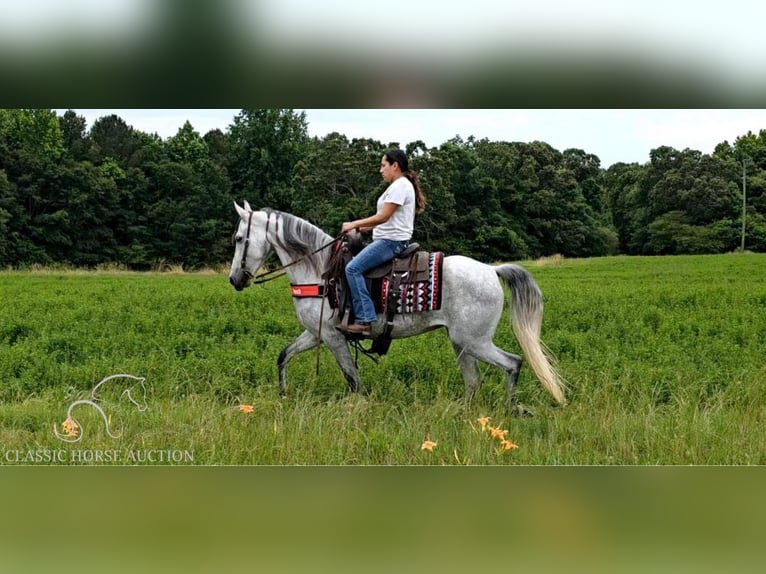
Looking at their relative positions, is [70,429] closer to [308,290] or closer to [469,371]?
[308,290]

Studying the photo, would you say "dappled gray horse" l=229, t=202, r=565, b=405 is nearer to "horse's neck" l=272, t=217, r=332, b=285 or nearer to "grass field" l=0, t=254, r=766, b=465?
"horse's neck" l=272, t=217, r=332, b=285

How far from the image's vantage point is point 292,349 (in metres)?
4.93

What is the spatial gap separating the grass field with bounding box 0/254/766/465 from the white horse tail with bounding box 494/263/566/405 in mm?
99

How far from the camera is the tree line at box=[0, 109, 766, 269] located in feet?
16.6

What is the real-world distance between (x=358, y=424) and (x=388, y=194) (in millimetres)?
1476

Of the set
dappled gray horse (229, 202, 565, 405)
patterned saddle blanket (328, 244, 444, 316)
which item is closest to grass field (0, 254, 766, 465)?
dappled gray horse (229, 202, 565, 405)

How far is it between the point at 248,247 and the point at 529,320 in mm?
1948

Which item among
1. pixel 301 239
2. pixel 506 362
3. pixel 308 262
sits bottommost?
pixel 506 362

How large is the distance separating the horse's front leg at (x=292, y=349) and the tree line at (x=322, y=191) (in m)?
0.76

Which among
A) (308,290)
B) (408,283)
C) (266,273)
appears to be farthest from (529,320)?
(266,273)

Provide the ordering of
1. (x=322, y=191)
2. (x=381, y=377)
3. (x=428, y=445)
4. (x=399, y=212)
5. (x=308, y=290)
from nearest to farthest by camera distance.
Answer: (x=428, y=445) → (x=399, y=212) → (x=308, y=290) → (x=381, y=377) → (x=322, y=191)
